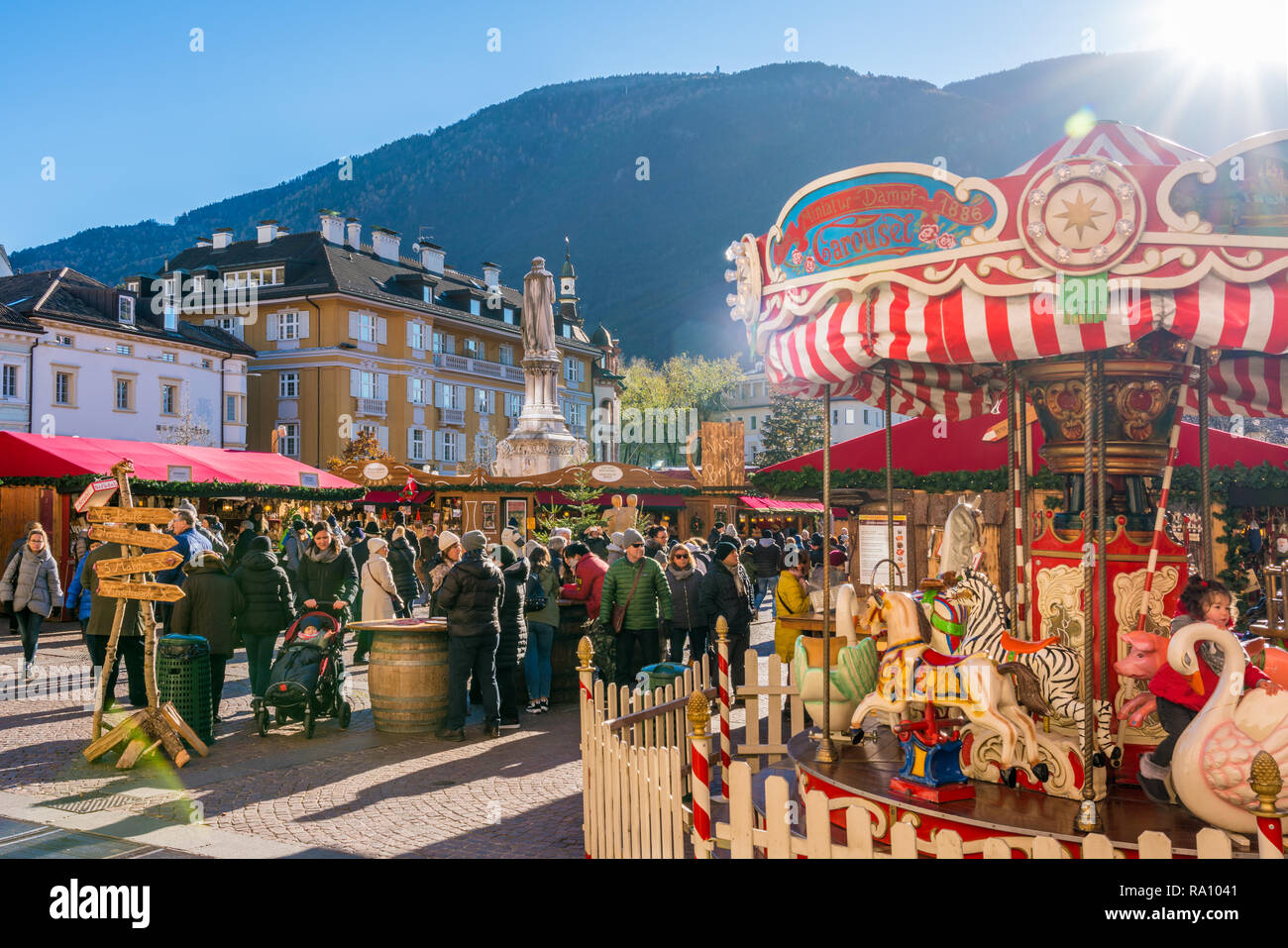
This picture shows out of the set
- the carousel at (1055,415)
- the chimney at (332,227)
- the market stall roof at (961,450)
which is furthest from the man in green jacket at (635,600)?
the chimney at (332,227)

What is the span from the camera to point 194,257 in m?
55.8

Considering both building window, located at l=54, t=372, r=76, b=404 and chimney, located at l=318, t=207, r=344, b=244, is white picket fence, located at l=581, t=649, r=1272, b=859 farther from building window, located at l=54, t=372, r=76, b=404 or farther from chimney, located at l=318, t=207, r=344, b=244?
chimney, located at l=318, t=207, r=344, b=244

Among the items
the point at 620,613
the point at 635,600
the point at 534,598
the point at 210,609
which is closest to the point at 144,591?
the point at 210,609

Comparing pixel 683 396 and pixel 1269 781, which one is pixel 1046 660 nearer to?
pixel 1269 781

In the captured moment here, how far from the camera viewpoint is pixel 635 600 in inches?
421

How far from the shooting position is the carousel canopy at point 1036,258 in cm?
466

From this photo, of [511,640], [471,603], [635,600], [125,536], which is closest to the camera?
[125,536]

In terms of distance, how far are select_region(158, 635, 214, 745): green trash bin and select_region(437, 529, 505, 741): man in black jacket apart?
82.8 inches

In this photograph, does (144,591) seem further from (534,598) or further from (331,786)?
(534,598)

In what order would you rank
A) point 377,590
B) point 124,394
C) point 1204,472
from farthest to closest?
1. point 124,394
2. point 377,590
3. point 1204,472

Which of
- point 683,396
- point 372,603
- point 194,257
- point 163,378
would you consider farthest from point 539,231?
point 372,603

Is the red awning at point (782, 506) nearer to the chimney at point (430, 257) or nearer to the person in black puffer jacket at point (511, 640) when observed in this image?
the person in black puffer jacket at point (511, 640)

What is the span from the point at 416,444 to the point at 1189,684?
5009 cm

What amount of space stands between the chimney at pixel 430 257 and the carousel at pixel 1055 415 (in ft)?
182
